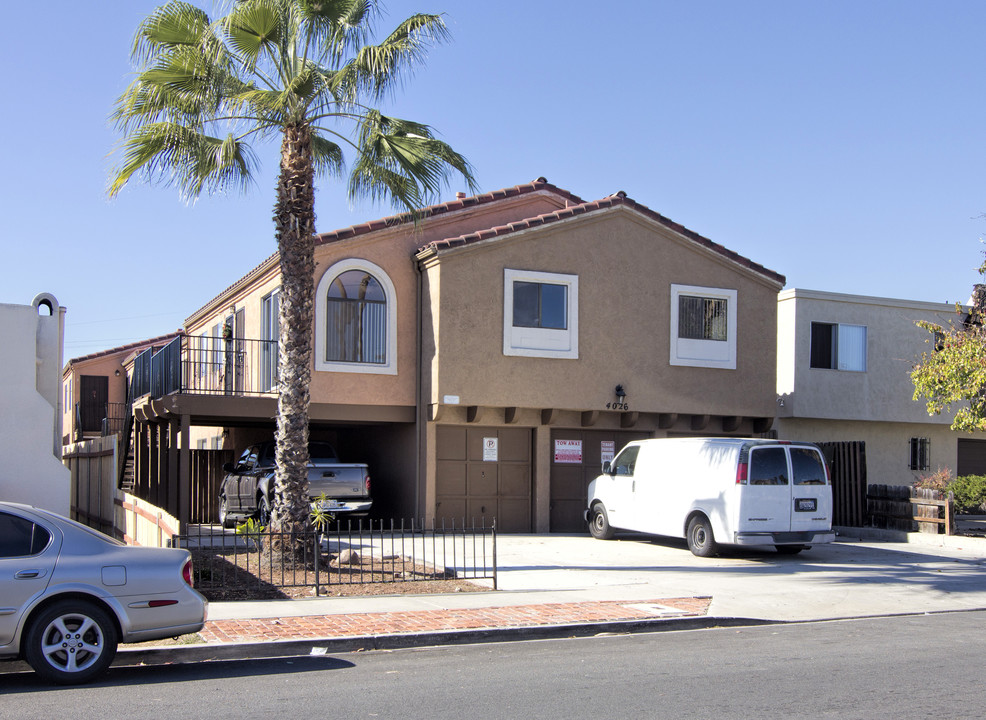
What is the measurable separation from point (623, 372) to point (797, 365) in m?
5.76

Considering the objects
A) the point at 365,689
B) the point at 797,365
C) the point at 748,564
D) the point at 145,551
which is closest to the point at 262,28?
the point at 145,551

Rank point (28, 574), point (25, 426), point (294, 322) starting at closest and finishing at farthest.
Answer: point (28, 574)
point (294, 322)
point (25, 426)

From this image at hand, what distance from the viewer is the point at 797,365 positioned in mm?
25125

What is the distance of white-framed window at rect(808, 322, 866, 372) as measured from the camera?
2556 centimetres

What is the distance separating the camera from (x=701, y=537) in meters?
16.7

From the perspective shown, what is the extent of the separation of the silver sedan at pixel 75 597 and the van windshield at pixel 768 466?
33.0ft

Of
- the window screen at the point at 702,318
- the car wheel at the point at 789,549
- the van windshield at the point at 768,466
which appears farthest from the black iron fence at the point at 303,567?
the window screen at the point at 702,318

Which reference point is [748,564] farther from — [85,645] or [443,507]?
[85,645]

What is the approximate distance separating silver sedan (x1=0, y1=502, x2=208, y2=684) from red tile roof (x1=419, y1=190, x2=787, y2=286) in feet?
42.1

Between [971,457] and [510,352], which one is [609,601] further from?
[971,457]

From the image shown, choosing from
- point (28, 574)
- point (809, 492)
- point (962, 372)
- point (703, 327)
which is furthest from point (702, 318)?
point (28, 574)

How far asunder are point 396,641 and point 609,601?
3304 millimetres

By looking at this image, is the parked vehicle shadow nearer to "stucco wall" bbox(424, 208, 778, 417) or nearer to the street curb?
the street curb

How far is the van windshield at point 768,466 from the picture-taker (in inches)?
627
